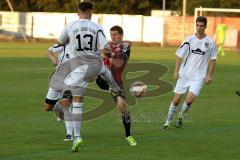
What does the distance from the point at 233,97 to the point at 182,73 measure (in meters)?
6.72

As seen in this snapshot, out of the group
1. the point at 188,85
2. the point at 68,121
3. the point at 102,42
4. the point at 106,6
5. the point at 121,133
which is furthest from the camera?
the point at 106,6

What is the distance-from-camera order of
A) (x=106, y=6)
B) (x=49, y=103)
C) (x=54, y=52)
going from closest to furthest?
(x=54, y=52) → (x=49, y=103) → (x=106, y=6)

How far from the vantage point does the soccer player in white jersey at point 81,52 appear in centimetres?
1236

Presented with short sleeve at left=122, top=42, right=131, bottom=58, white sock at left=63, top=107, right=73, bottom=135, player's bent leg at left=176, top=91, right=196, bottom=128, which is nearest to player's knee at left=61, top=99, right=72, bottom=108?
white sock at left=63, top=107, right=73, bottom=135

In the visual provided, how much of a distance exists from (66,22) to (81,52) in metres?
58.3

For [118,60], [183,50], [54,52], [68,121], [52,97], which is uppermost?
[54,52]

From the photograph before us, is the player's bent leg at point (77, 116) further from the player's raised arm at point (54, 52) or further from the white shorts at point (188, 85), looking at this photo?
the white shorts at point (188, 85)

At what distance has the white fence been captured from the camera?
2682 inches

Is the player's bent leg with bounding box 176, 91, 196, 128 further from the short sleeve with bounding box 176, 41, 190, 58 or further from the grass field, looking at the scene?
the short sleeve with bounding box 176, 41, 190, 58

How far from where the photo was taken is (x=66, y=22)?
232 feet

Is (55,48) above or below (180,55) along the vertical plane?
above

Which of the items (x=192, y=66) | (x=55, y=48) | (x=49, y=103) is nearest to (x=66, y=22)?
(x=192, y=66)

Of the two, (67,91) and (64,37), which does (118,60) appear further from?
(64,37)

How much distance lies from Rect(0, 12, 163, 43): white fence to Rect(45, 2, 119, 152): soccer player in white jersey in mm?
53990
